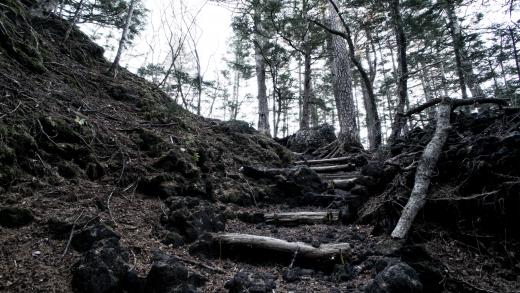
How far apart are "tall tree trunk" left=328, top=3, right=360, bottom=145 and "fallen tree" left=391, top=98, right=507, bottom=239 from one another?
186 inches

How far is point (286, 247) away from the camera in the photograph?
11.4ft

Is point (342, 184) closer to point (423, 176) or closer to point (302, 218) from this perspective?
point (302, 218)

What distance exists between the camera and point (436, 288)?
2588 millimetres

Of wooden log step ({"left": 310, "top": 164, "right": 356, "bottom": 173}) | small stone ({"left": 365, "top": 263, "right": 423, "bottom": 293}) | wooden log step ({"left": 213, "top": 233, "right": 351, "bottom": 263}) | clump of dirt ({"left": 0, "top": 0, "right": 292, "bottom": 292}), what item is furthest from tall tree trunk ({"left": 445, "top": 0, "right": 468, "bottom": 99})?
clump of dirt ({"left": 0, "top": 0, "right": 292, "bottom": 292})

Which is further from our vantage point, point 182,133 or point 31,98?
point 182,133

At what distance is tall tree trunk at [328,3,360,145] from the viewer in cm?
944

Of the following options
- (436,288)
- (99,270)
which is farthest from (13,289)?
(436,288)

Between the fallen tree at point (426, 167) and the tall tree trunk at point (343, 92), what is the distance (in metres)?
4.74

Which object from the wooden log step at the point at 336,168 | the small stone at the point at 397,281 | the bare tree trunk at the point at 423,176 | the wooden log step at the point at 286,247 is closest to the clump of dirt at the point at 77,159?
the wooden log step at the point at 286,247

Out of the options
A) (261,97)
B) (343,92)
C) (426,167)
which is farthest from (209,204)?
(261,97)

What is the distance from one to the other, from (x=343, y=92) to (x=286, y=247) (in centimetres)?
755

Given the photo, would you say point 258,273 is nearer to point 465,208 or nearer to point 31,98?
point 465,208

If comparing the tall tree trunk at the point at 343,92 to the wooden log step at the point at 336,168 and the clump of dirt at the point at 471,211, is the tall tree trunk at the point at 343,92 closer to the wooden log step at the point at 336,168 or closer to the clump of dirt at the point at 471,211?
the wooden log step at the point at 336,168

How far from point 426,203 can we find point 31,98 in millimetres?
5374
